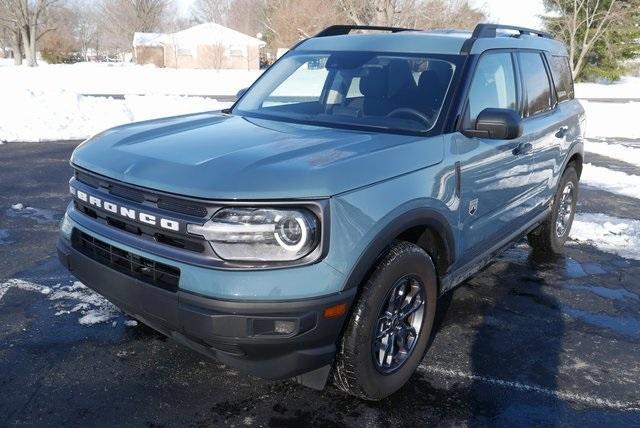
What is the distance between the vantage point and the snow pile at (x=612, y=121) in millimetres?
15914

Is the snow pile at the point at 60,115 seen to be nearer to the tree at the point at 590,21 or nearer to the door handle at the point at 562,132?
the door handle at the point at 562,132

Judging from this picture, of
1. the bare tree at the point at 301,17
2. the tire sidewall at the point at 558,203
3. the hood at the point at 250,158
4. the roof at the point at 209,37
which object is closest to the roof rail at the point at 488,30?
the hood at the point at 250,158

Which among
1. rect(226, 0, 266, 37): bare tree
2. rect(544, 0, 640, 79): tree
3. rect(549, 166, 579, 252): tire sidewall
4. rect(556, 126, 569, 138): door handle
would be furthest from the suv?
rect(226, 0, 266, 37): bare tree

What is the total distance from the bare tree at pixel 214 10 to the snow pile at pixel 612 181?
86.5 meters

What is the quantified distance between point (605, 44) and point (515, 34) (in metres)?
46.4

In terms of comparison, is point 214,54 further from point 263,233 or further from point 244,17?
point 263,233

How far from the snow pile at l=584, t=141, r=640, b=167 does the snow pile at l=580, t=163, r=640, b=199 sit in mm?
1565

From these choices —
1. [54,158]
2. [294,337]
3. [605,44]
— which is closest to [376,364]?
[294,337]

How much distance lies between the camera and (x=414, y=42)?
13.3ft

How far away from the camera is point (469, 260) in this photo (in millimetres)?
3918

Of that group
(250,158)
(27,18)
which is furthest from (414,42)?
(27,18)

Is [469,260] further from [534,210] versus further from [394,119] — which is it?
[534,210]

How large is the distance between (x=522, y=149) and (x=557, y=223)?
1.91m

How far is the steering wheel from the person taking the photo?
360 cm
